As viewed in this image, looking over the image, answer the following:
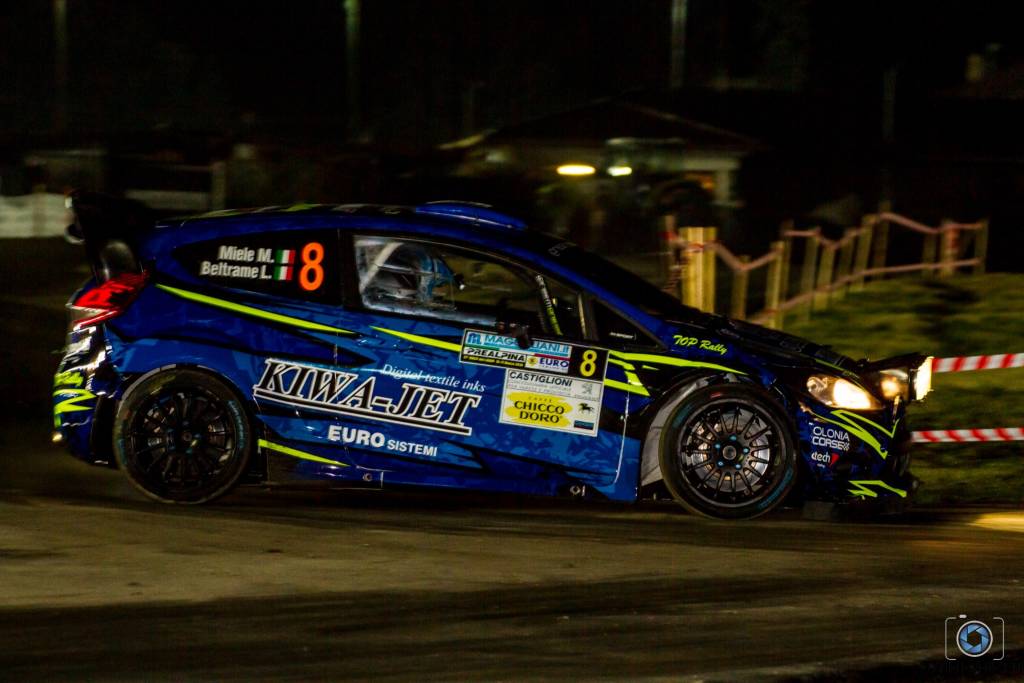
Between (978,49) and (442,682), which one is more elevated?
(978,49)

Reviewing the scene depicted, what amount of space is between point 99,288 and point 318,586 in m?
2.61

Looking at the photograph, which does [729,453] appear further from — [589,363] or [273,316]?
[273,316]

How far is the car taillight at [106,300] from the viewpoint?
26.6ft

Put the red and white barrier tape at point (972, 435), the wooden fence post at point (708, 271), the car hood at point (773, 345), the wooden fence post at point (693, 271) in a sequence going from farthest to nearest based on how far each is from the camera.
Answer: the wooden fence post at point (708, 271) < the wooden fence post at point (693, 271) < the red and white barrier tape at point (972, 435) < the car hood at point (773, 345)

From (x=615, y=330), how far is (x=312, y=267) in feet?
5.23

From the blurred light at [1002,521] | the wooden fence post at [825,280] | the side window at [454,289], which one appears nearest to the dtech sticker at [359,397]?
the side window at [454,289]

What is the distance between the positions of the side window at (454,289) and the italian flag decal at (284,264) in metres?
0.34

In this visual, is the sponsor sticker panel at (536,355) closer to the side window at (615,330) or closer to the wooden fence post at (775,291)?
the side window at (615,330)

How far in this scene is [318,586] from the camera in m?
6.38

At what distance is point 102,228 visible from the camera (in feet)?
26.9

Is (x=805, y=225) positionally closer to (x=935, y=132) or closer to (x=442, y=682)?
(x=935, y=132)

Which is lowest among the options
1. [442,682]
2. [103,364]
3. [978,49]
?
[442,682]

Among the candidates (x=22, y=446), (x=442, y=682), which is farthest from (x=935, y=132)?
(x=442, y=682)

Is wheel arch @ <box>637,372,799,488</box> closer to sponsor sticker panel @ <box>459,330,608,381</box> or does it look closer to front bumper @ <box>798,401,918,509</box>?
front bumper @ <box>798,401,918,509</box>
